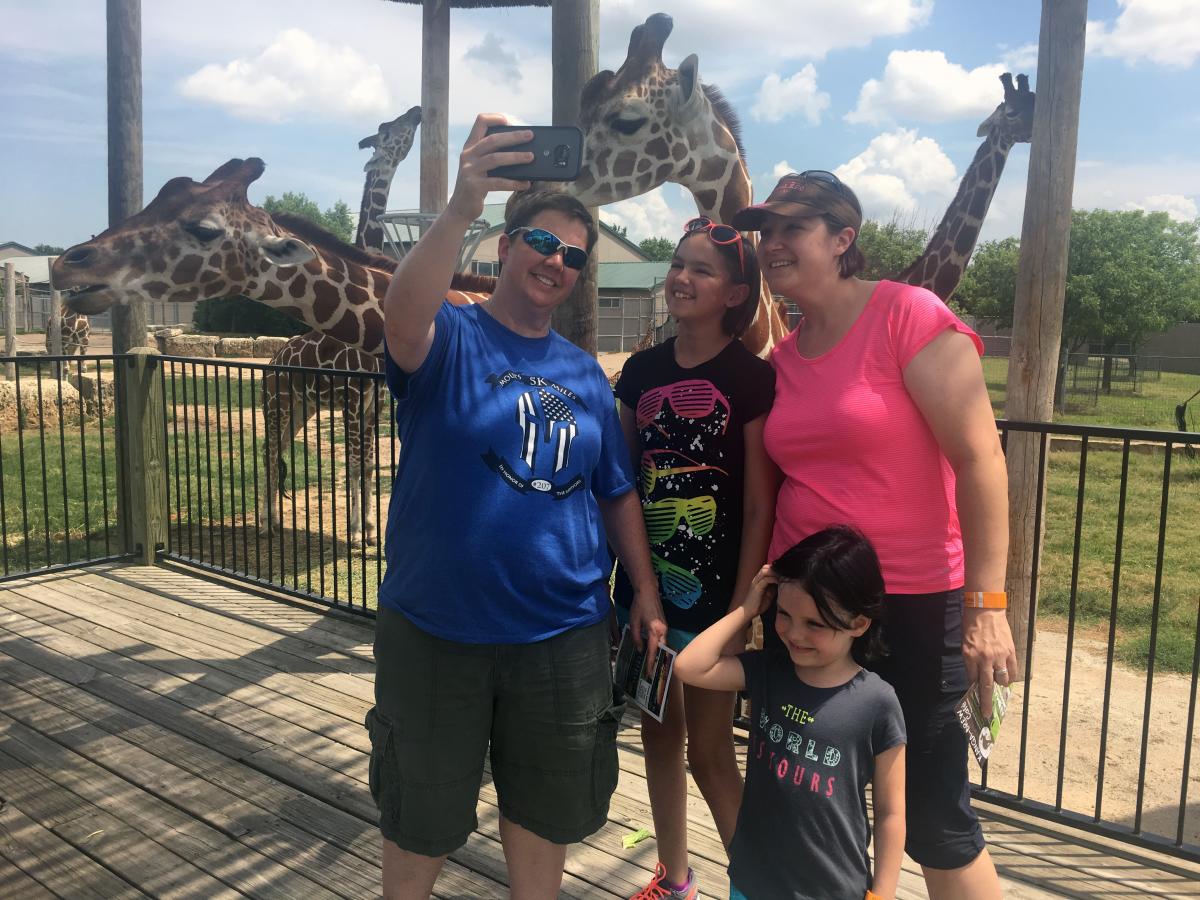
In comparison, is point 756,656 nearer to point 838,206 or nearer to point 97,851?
point 838,206

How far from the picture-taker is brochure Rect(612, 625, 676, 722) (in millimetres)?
2176

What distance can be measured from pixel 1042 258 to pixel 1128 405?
16356 mm

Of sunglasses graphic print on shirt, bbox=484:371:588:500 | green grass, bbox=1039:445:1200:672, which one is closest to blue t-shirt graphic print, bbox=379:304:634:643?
sunglasses graphic print on shirt, bbox=484:371:588:500

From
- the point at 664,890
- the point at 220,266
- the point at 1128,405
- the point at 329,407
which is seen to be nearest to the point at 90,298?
the point at 220,266

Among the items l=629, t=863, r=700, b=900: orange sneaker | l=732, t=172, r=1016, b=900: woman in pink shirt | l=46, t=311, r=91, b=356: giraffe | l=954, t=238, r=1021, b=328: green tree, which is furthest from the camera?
l=954, t=238, r=1021, b=328: green tree

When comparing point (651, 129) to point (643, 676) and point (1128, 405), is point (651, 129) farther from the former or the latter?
point (1128, 405)

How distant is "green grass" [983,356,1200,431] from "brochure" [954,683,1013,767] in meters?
11.6

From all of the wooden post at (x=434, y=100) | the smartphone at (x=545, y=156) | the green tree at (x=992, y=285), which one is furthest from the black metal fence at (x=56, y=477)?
the green tree at (x=992, y=285)

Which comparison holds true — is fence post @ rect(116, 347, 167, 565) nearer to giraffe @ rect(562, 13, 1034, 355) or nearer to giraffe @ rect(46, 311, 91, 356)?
giraffe @ rect(562, 13, 1034, 355)

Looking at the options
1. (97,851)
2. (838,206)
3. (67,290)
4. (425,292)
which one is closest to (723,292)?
(838,206)

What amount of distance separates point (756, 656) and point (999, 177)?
18.9ft

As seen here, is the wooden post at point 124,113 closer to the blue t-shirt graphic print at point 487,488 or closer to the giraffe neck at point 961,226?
the blue t-shirt graphic print at point 487,488

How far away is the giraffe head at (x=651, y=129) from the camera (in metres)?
5.14

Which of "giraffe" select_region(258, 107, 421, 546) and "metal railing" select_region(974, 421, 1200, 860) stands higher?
"giraffe" select_region(258, 107, 421, 546)
